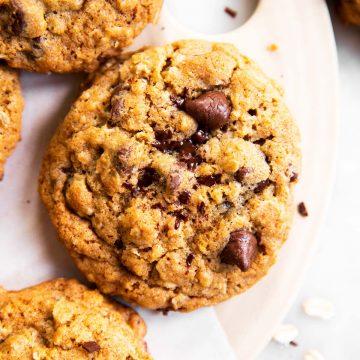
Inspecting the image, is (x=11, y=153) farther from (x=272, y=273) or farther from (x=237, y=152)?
(x=272, y=273)

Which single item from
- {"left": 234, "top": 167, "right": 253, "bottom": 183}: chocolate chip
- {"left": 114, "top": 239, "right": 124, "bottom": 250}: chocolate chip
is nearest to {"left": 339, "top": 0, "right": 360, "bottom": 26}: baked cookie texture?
{"left": 234, "top": 167, "right": 253, "bottom": 183}: chocolate chip

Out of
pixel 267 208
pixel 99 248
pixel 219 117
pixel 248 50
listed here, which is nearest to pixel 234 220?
pixel 267 208

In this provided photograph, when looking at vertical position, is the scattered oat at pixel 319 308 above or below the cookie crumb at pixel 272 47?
below

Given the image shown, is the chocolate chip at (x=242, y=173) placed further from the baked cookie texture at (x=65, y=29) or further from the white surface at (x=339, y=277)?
the white surface at (x=339, y=277)

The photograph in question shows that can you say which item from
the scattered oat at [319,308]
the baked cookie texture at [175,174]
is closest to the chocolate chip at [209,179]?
the baked cookie texture at [175,174]

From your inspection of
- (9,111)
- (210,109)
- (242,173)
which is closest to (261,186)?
(242,173)

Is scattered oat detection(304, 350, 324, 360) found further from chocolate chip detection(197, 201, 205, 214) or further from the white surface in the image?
chocolate chip detection(197, 201, 205, 214)
